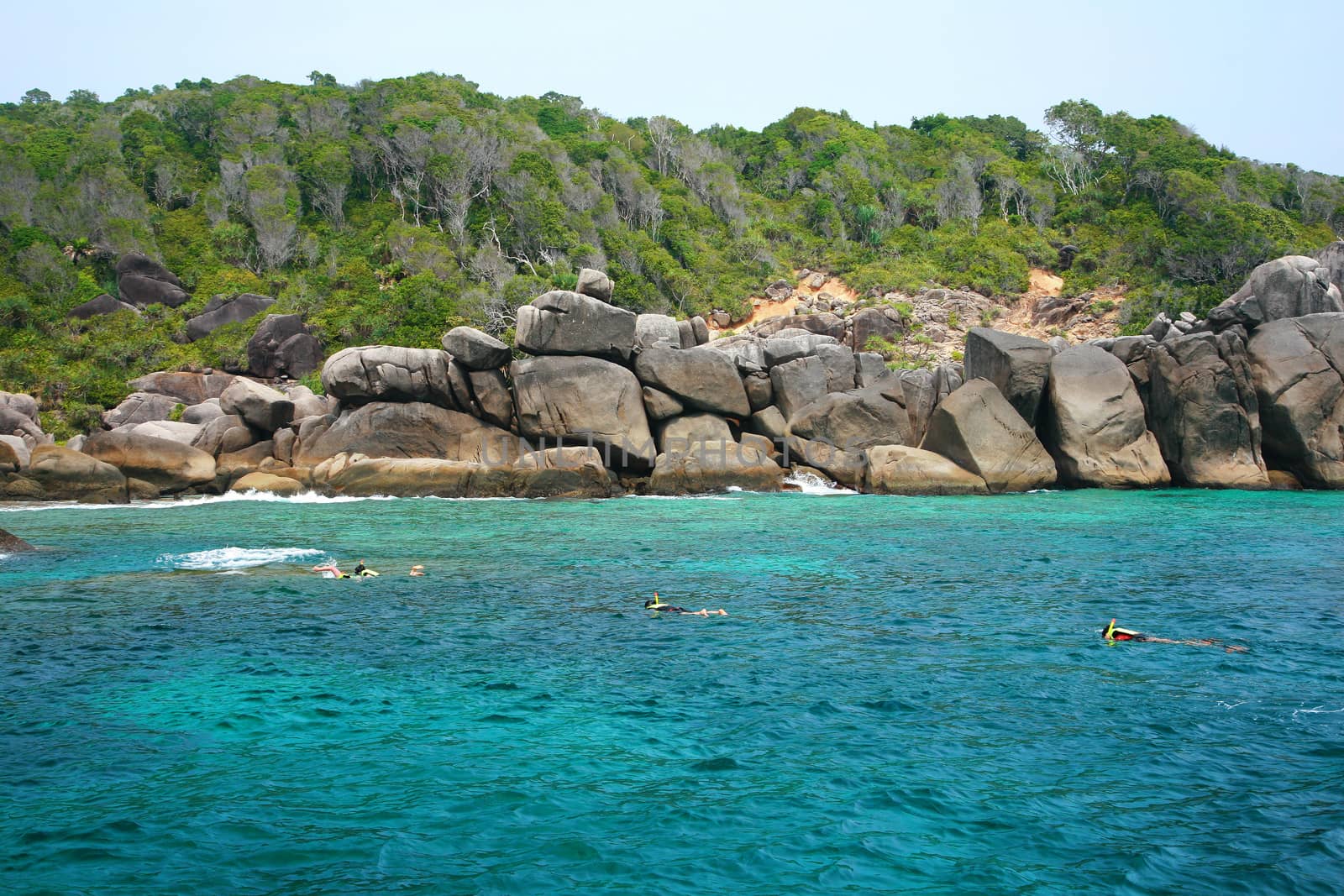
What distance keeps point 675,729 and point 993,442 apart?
21.9 metres

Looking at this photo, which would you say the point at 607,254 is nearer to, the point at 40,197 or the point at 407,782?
the point at 40,197

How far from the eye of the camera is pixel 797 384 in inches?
1248

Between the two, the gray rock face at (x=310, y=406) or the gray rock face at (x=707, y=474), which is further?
the gray rock face at (x=310, y=406)

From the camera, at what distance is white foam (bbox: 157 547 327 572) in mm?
15781

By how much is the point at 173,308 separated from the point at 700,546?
44.7 metres

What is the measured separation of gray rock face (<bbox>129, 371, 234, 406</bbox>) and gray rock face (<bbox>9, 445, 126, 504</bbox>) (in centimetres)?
1567

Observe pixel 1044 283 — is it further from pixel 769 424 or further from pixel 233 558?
pixel 233 558

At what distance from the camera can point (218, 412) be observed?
35.1 m

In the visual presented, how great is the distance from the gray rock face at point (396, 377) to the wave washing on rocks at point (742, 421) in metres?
0.07

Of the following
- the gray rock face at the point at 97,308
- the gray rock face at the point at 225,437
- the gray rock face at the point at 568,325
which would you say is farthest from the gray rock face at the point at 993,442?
the gray rock face at the point at 97,308

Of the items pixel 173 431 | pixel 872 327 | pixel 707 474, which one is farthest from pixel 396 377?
pixel 872 327

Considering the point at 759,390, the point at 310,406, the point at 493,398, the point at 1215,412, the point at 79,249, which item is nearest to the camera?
the point at 1215,412

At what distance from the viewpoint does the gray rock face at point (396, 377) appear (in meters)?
29.4

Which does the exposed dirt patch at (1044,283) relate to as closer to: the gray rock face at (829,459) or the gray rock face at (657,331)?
the gray rock face at (657,331)
